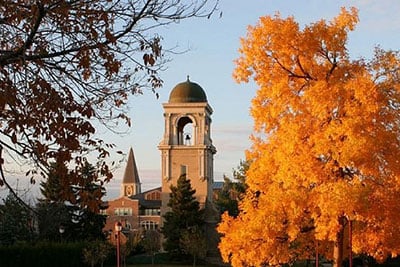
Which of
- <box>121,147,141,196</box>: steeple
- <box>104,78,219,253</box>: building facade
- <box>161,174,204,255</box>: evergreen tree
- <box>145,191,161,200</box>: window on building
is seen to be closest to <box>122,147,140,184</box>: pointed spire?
<box>121,147,141,196</box>: steeple

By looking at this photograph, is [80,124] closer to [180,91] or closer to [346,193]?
[346,193]

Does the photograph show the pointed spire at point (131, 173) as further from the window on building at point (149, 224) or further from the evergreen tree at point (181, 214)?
the evergreen tree at point (181, 214)

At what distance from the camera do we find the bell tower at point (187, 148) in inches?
2304

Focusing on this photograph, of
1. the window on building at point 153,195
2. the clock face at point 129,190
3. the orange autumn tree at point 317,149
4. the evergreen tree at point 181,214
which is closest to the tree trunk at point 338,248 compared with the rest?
the orange autumn tree at point 317,149

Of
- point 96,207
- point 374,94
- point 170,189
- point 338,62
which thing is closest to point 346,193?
point 374,94

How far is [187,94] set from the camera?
5950 centimetres

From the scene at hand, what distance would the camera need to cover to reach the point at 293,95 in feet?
59.1

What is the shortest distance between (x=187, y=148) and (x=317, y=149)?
4256 centimetres

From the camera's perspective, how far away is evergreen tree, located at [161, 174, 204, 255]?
52.1 metres

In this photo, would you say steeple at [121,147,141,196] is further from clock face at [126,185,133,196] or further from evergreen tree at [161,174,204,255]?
evergreen tree at [161,174,204,255]

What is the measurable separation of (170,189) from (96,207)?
160 ft

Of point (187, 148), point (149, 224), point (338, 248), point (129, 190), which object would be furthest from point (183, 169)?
point (129, 190)

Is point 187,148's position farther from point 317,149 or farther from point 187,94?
point 317,149

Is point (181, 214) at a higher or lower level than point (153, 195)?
lower
